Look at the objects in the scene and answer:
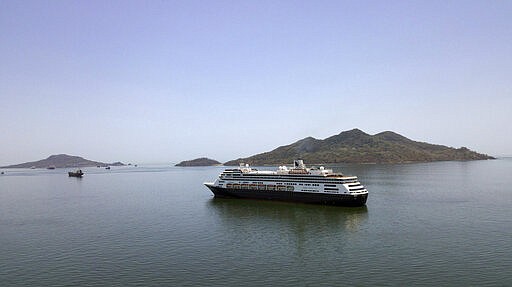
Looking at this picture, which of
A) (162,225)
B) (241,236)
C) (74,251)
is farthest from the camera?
(162,225)

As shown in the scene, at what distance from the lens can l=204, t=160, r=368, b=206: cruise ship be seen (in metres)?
69.6

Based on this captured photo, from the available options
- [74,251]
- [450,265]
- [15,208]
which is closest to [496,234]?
[450,265]

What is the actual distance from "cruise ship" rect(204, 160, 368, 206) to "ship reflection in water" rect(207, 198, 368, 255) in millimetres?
1783

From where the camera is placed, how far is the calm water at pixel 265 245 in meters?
32.3

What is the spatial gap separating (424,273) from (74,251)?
132 ft

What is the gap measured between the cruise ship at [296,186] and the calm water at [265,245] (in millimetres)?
2819

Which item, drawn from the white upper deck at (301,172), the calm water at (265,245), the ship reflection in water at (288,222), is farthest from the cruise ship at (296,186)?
the calm water at (265,245)

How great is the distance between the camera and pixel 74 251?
138 feet

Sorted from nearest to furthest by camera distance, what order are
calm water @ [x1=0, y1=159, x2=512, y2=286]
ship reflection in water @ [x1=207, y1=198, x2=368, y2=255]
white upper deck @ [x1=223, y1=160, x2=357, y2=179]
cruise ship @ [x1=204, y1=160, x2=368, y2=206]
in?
calm water @ [x1=0, y1=159, x2=512, y2=286]
ship reflection in water @ [x1=207, y1=198, x2=368, y2=255]
cruise ship @ [x1=204, y1=160, x2=368, y2=206]
white upper deck @ [x1=223, y1=160, x2=357, y2=179]

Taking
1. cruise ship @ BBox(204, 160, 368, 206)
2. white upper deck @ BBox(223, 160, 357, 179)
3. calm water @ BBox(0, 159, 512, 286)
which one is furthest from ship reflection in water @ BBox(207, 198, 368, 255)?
white upper deck @ BBox(223, 160, 357, 179)

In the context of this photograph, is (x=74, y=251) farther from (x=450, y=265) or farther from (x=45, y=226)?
(x=450, y=265)

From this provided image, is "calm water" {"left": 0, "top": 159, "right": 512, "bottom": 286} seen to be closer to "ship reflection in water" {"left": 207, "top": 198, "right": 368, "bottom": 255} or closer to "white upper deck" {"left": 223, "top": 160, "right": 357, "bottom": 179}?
"ship reflection in water" {"left": 207, "top": 198, "right": 368, "bottom": 255}

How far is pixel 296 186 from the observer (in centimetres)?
7706

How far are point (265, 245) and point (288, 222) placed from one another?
15.6 m
